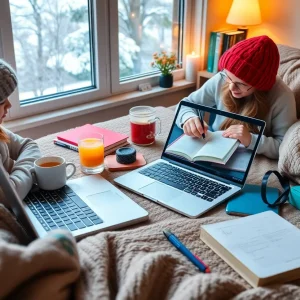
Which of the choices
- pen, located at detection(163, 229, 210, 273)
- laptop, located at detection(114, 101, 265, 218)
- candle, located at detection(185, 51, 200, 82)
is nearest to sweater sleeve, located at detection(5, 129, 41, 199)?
laptop, located at detection(114, 101, 265, 218)

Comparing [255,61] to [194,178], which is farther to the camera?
[255,61]

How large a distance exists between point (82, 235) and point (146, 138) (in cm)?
59

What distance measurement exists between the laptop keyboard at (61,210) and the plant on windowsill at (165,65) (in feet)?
5.56

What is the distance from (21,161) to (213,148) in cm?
58

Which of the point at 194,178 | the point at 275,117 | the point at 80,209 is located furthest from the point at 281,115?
the point at 80,209

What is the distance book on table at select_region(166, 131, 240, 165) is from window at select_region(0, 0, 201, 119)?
3.82 ft

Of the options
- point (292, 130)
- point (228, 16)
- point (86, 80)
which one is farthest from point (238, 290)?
point (228, 16)

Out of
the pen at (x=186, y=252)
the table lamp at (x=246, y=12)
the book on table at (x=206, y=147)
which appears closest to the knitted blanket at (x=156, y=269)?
the pen at (x=186, y=252)

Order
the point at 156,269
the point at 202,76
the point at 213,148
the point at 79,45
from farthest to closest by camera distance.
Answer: the point at 202,76 < the point at 79,45 < the point at 213,148 < the point at 156,269

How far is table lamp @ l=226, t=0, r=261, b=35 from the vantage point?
8.72 feet

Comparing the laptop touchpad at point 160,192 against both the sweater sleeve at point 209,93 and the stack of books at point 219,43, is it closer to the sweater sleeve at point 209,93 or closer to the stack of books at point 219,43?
the sweater sleeve at point 209,93

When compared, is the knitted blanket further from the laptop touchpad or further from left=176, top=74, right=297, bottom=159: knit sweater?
left=176, top=74, right=297, bottom=159: knit sweater

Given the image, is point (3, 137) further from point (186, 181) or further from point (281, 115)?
point (281, 115)

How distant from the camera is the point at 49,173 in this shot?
1.16 m
